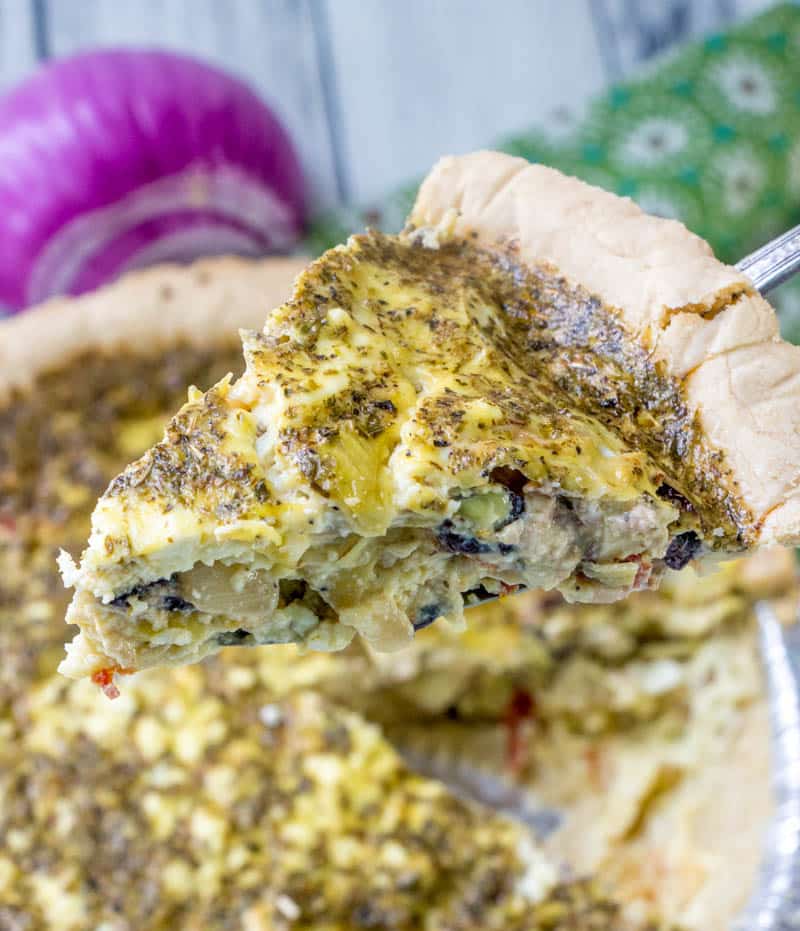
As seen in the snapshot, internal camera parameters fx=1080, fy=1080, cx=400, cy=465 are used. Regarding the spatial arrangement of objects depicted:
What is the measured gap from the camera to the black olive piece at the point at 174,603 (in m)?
1.03

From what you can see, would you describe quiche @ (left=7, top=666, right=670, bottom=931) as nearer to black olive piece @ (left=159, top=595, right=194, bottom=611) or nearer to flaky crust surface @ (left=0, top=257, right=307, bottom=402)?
flaky crust surface @ (left=0, top=257, right=307, bottom=402)

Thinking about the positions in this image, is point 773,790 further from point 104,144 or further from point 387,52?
point 387,52

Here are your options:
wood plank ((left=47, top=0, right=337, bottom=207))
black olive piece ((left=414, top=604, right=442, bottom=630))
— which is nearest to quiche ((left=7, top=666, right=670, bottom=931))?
black olive piece ((left=414, top=604, right=442, bottom=630))

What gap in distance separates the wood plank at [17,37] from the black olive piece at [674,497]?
241 centimetres

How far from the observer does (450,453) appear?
993 mm

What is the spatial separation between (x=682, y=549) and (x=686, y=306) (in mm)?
258

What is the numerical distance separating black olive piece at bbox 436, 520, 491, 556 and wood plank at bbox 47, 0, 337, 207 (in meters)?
2.00

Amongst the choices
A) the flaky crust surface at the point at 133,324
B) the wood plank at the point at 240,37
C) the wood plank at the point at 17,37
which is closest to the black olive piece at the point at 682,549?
the flaky crust surface at the point at 133,324

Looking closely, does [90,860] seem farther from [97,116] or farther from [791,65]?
[791,65]

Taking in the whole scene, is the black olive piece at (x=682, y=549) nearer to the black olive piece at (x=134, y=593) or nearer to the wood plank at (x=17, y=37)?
the black olive piece at (x=134, y=593)

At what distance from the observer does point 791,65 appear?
247 centimetres

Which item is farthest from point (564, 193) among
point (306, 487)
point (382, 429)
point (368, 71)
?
point (368, 71)

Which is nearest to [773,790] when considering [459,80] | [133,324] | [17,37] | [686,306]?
[686,306]

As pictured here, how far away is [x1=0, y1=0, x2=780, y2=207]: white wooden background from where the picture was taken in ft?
9.02
